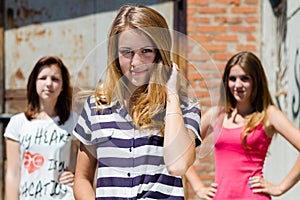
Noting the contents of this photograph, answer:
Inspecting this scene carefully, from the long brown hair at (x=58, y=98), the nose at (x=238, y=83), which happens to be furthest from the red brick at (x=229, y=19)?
the long brown hair at (x=58, y=98)

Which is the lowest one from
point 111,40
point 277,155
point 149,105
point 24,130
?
point 277,155

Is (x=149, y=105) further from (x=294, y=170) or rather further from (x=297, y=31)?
(x=297, y=31)

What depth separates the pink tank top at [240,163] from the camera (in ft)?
14.6

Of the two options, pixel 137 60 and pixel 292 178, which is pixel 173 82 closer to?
pixel 137 60

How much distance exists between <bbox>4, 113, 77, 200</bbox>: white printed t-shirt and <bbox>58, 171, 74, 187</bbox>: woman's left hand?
2 cm

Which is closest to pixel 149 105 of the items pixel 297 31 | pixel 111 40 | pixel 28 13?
pixel 111 40

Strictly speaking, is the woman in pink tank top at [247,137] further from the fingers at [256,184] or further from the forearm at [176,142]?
the forearm at [176,142]

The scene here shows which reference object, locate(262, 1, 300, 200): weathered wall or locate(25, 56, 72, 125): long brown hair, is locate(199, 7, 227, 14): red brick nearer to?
locate(262, 1, 300, 200): weathered wall

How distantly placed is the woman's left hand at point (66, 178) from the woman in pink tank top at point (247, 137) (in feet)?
2.88

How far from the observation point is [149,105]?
2738mm

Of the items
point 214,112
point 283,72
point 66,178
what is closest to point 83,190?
point 214,112

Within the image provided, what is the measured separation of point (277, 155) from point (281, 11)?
125 cm

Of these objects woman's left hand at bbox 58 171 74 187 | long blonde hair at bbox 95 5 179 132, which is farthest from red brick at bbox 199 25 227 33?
long blonde hair at bbox 95 5 179 132

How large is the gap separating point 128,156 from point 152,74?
0.32 metres
